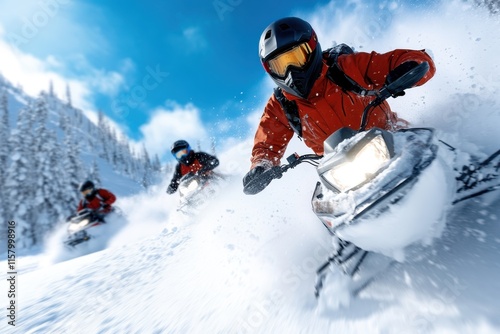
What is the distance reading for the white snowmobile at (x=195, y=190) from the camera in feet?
27.9

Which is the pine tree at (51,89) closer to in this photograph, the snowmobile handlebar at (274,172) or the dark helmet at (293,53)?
the dark helmet at (293,53)

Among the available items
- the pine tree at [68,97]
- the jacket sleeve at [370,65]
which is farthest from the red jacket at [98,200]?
the pine tree at [68,97]

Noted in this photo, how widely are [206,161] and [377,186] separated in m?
7.88

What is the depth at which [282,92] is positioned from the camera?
3.95m

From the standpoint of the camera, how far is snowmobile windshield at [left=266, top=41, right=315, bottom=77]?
3.23 meters

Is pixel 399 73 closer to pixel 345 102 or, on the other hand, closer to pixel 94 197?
pixel 345 102

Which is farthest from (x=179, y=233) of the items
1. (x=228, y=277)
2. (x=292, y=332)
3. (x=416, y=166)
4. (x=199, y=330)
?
(x=416, y=166)

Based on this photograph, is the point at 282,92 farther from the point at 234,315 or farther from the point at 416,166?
the point at 234,315

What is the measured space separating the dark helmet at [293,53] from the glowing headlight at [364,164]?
1336 mm

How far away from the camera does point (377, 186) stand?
6.53 ft

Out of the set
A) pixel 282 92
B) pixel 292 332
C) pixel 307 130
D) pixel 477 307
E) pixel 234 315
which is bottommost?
pixel 477 307

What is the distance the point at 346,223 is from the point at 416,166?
1.87 feet

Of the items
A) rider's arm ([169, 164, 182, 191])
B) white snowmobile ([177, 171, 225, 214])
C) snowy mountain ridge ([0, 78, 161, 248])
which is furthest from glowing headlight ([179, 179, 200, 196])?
snowy mountain ridge ([0, 78, 161, 248])

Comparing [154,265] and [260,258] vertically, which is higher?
[154,265]
